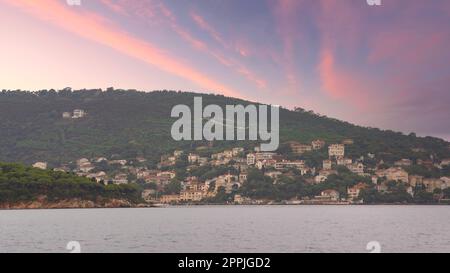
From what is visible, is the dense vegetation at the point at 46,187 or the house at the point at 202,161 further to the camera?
the house at the point at 202,161

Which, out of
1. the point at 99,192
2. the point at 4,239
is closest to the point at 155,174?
the point at 99,192

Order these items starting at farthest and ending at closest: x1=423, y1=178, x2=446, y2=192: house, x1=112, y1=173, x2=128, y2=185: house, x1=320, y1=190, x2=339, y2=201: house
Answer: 1. x1=423, y1=178, x2=446, y2=192: house
2. x1=112, y1=173, x2=128, y2=185: house
3. x1=320, y1=190, x2=339, y2=201: house

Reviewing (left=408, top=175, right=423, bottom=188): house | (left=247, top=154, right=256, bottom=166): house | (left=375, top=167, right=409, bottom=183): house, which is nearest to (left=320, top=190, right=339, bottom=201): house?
(left=375, top=167, right=409, bottom=183): house

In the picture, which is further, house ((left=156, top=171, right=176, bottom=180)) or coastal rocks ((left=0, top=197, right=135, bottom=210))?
house ((left=156, top=171, right=176, bottom=180))

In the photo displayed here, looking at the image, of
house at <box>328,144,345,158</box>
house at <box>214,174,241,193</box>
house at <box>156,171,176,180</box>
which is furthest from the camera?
house at <box>328,144,345,158</box>

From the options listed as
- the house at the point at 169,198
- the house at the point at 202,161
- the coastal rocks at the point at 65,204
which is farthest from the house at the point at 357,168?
the coastal rocks at the point at 65,204

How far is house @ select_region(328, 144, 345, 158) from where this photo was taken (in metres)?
193

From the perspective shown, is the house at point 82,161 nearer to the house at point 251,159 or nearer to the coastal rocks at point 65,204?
the house at point 251,159

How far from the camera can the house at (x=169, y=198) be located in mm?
170125

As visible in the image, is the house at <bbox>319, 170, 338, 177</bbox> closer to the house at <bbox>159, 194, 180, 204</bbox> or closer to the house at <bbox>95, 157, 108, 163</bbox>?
the house at <bbox>159, 194, 180, 204</bbox>

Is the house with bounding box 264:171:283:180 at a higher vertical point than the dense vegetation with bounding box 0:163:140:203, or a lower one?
higher

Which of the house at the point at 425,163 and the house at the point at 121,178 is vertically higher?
the house at the point at 425,163

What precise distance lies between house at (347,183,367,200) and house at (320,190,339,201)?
115 inches

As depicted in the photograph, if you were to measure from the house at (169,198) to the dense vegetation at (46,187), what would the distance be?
40.3m
